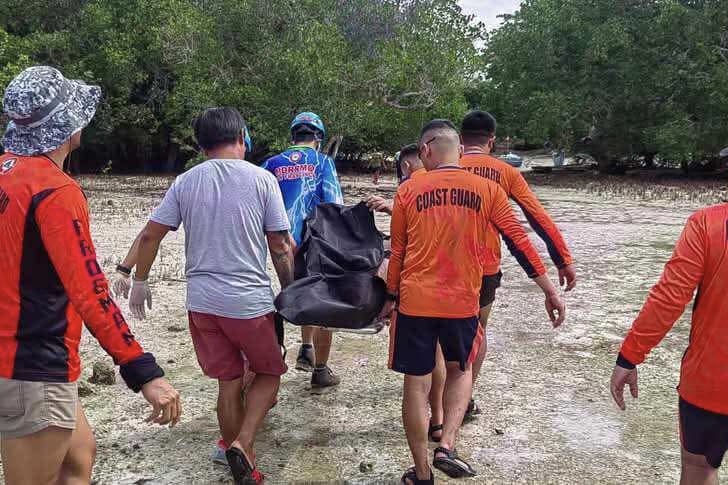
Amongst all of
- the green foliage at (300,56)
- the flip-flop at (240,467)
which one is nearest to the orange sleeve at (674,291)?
the flip-flop at (240,467)

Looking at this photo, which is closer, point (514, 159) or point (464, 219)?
point (464, 219)

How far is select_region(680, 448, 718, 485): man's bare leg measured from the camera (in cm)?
231

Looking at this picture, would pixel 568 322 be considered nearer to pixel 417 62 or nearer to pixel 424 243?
pixel 424 243

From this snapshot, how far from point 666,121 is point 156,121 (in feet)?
76.3

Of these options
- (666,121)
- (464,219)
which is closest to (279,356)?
(464,219)

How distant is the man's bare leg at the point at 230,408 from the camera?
10.9ft

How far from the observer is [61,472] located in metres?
2.21

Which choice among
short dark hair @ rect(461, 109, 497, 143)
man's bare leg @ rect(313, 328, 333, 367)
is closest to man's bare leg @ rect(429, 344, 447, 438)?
man's bare leg @ rect(313, 328, 333, 367)

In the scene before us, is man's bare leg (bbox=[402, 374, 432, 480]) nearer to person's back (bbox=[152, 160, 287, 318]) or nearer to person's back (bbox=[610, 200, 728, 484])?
person's back (bbox=[152, 160, 287, 318])

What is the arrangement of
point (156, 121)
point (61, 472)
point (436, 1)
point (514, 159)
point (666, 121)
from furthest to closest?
point (514, 159), point (156, 121), point (666, 121), point (436, 1), point (61, 472)

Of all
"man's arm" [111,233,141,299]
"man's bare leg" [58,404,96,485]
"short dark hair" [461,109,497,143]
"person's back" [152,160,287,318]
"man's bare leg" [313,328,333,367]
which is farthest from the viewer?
"man's bare leg" [313,328,333,367]

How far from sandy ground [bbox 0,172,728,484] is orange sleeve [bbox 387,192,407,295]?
108 cm

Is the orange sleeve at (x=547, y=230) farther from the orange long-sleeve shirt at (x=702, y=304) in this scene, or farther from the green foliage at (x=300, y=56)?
the green foliage at (x=300, y=56)

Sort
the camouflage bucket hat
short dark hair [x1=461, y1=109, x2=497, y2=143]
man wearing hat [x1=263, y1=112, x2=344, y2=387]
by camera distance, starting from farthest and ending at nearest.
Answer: man wearing hat [x1=263, y1=112, x2=344, y2=387] < short dark hair [x1=461, y1=109, x2=497, y2=143] < the camouflage bucket hat
